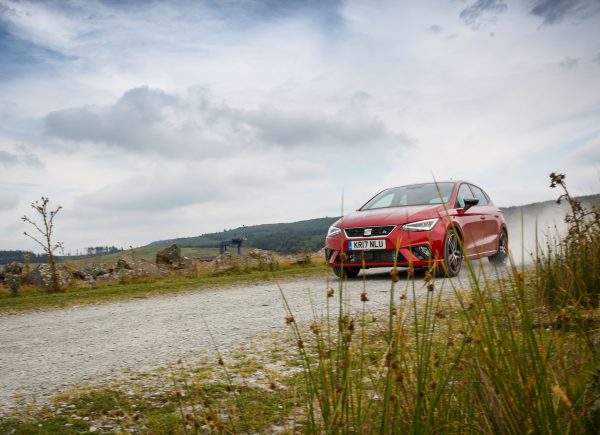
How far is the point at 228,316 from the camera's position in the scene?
6.70m

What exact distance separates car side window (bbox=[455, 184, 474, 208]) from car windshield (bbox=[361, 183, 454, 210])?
0.23 metres

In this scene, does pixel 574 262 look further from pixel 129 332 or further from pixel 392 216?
pixel 129 332

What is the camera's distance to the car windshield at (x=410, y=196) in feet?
33.6

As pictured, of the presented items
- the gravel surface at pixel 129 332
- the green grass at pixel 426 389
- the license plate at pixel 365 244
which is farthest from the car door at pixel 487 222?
the green grass at pixel 426 389

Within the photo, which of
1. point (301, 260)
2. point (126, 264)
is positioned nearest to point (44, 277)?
point (126, 264)

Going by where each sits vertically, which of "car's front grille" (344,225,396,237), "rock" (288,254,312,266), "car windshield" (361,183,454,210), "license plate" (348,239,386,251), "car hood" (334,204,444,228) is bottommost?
"rock" (288,254,312,266)

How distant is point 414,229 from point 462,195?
2246 mm

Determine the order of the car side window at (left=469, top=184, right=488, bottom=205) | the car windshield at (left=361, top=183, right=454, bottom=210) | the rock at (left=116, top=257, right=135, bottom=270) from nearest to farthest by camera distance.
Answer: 1. the car windshield at (left=361, top=183, right=454, bottom=210)
2. the car side window at (left=469, top=184, right=488, bottom=205)
3. the rock at (left=116, top=257, right=135, bottom=270)

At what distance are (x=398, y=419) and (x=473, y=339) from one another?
0.44m

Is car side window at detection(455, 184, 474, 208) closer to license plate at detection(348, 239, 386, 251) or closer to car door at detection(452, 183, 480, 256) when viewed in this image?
car door at detection(452, 183, 480, 256)

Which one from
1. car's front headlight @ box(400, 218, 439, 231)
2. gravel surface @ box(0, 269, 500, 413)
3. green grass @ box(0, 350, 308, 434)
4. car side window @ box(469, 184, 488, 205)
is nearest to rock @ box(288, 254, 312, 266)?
car side window @ box(469, 184, 488, 205)

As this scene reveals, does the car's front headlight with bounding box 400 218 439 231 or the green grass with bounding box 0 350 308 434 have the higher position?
the car's front headlight with bounding box 400 218 439 231

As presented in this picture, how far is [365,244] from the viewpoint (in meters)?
9.46

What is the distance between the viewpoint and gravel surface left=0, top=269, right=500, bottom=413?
173 inches
